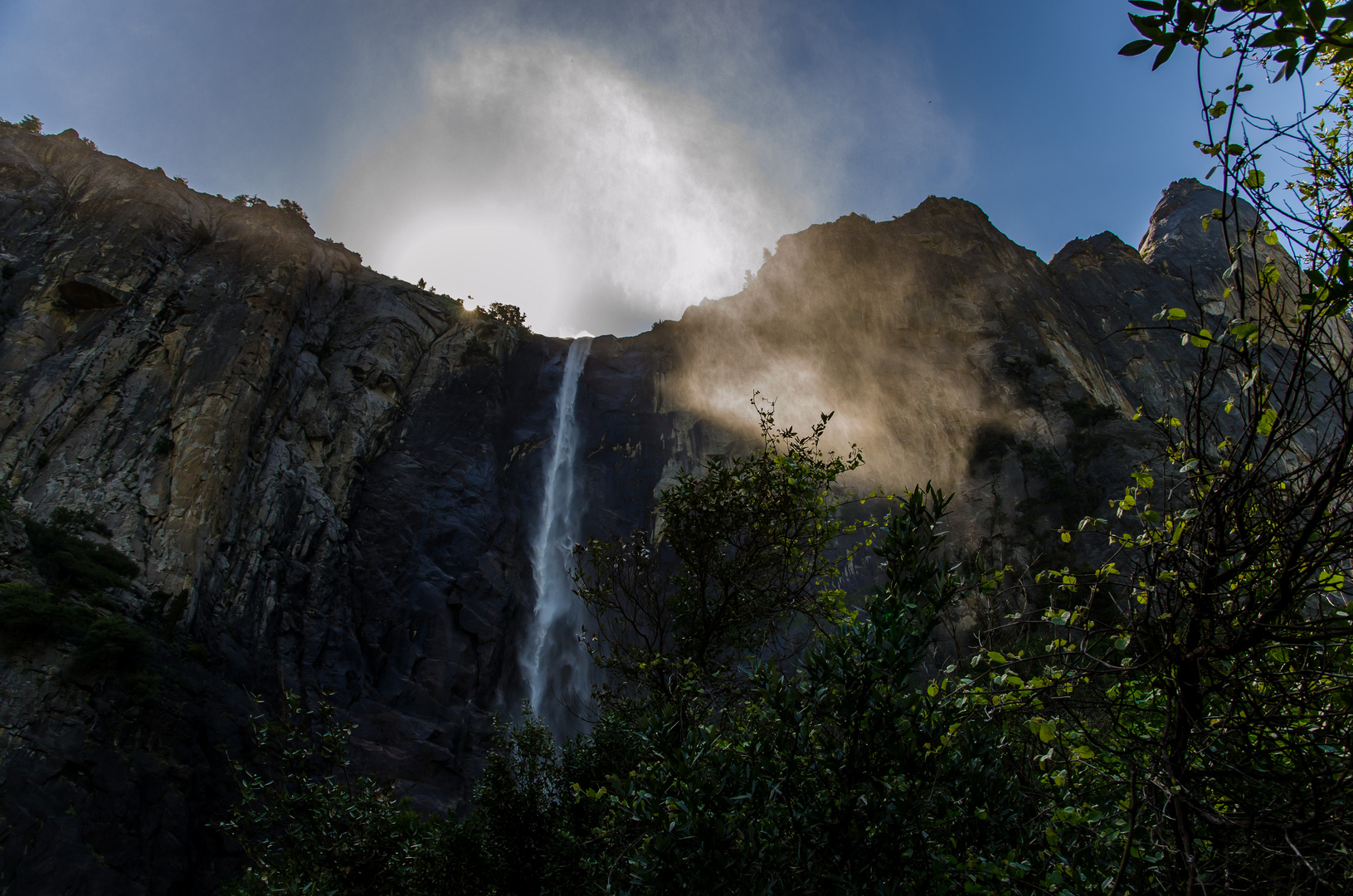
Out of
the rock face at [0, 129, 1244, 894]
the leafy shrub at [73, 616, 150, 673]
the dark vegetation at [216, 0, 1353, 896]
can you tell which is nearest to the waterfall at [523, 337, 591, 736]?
the rock face at [0, 129, 1244, 894]

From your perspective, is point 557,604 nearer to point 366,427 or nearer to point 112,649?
point 366,427

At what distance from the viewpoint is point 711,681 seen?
8.66 metres

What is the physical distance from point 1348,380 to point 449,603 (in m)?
32.9

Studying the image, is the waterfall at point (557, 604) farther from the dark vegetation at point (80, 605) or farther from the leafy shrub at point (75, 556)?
the leafy shrub at point (75, 556)

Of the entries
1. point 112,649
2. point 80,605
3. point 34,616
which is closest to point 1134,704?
point 112,649

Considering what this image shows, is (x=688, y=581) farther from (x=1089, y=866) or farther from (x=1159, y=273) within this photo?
(x=1159, y=273)

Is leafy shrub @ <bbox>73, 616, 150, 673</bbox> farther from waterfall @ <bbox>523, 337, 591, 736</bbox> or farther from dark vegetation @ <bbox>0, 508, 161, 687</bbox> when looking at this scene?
waterfall @ <bbox>523, 337, 591, 736</bbox>

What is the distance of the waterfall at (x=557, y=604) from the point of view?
101ft

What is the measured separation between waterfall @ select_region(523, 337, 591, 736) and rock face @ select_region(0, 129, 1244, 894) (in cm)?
99

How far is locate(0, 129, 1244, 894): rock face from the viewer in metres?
19.2

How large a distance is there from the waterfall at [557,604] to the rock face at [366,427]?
0.99m

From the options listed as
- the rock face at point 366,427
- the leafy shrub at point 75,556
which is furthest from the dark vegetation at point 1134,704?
the leafy shrub at point 75,556

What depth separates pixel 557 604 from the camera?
112ft

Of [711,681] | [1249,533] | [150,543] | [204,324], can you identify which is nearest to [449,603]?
[150,543]
